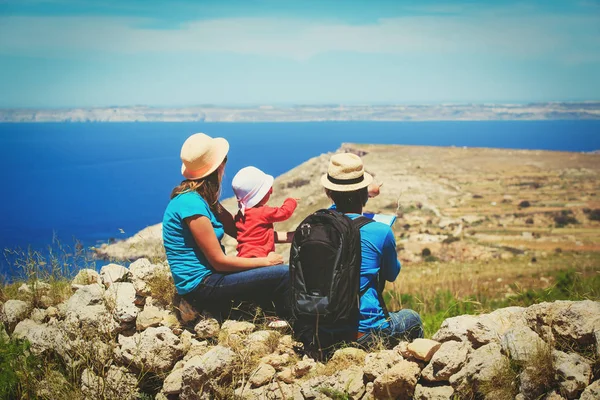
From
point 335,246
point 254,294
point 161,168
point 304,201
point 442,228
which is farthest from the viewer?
point 161,168

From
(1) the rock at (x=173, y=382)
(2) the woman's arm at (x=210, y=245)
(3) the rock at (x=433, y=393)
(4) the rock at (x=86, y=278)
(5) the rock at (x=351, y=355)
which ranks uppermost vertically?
(2) the woman's arm at (x=210, y=245)

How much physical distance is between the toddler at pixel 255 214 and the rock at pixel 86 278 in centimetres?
191

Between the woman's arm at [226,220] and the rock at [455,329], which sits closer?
the rock at [455,329]

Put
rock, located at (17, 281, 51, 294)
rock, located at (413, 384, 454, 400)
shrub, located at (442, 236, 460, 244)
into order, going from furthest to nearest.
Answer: shrub, located at (442, 236, 460, 244) < rock, located at (17, 281, 51, 294) < rock, located at (413, 384, 454, 400)

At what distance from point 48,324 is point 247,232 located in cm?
220

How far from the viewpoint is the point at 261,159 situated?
162m

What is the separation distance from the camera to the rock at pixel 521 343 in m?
3.61

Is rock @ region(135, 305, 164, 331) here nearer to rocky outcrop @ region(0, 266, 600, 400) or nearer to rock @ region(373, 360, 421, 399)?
rocky outcrop @ region(0, 266, 600, 400)

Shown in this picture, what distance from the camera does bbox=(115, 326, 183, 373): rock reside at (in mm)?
4445

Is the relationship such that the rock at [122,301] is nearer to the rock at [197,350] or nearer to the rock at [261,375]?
the rock at [197,350]

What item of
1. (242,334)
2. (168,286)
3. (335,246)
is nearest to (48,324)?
(168,286)

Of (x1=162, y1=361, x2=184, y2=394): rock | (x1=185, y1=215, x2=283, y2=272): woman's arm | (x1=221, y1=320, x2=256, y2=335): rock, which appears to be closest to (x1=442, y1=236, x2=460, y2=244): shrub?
(x1=221, y1=320, x2=256, y2=335): rock

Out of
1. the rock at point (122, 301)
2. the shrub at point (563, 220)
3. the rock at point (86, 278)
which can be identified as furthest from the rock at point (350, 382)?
the shrub at point (563, 220)

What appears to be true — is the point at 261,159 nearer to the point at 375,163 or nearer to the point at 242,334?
the point at 375,163
